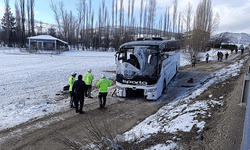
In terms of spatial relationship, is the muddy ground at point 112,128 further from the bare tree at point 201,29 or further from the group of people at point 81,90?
the bare tree at point 201,29

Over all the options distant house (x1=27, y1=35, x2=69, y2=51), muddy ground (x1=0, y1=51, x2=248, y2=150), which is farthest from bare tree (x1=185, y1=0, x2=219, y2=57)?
distant house (x1=27, y1=35, x2=69, y2=51)

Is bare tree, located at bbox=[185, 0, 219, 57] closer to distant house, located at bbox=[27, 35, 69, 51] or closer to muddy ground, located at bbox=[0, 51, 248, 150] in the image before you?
muddy ground, located at bbox=[0, 51, 248, 150]

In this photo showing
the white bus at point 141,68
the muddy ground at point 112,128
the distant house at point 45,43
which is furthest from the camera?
the distant house at point 45,43

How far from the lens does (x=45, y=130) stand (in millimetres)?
6828

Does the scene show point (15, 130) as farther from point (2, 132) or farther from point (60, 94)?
point (60, 94)

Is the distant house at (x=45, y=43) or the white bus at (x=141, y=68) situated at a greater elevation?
the distant house at (x=45, y=43)

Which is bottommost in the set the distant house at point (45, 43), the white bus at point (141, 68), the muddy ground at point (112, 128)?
the muddy ground at point (112, 128)

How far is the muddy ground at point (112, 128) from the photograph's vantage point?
4.54 m

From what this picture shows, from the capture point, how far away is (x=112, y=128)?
6953 mm

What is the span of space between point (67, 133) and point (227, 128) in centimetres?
515

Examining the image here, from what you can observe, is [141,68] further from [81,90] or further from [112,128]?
[112,128]

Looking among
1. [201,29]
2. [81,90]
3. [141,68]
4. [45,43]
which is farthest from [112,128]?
[45,43]

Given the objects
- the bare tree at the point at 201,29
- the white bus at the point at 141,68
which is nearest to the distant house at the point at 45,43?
the bare tree at the point at 201,29

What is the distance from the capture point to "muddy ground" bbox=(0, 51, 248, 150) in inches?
179
